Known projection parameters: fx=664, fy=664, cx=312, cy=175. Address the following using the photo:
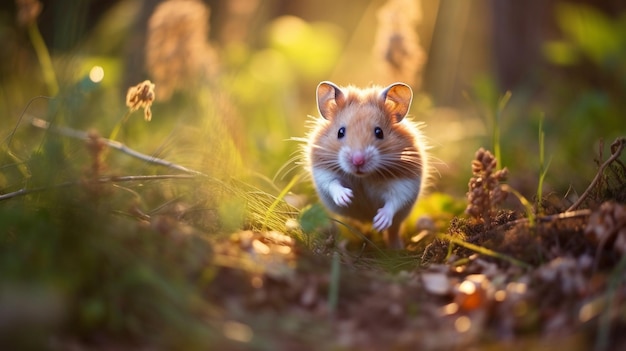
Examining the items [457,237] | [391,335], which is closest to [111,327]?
[391,335]

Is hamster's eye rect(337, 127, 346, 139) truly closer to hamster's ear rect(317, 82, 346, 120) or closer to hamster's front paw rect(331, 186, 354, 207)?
hamster's ear rect(317, 82, 346, 120)

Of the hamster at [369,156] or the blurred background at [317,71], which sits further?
the blurred background at [317,71]

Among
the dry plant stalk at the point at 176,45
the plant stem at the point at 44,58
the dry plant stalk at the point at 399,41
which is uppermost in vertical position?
the dry plant stalk at the point at 399,41

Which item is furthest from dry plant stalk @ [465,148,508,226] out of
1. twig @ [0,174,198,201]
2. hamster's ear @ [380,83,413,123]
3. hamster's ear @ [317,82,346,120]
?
twig @ [0,174,198,201]

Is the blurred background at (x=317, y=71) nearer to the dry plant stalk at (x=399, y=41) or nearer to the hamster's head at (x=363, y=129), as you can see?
the dry plant stalk at (x=399, y=41)

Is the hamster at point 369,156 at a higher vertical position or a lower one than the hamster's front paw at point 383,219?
higher

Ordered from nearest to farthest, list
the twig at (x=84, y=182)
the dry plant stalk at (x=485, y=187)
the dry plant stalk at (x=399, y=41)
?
the twig at (x=84, y=182), the dry plant stalk at (x=485, y=187), the dry plant stalk at (x=399, y=41)

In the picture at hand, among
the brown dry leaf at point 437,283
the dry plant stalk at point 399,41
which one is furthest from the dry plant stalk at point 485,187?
the dry plant stalk at point 399,41

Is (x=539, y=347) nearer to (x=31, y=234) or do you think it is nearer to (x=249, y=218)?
(x=249, y=218)
